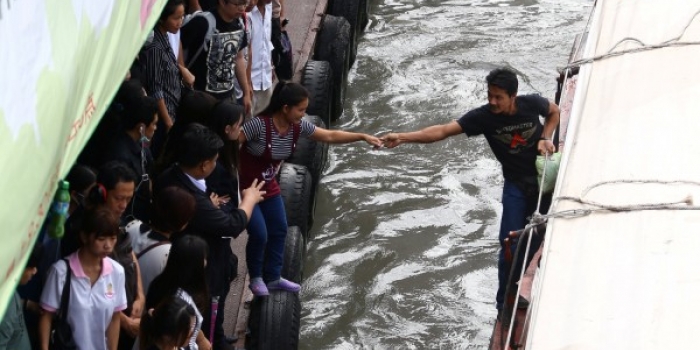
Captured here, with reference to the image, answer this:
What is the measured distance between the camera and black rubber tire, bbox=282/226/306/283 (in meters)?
7.29

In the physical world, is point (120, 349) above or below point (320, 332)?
above

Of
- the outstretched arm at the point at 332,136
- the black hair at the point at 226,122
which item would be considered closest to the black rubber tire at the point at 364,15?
the outstretched arm at the point at 332,136

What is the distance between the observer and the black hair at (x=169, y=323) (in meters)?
4.50

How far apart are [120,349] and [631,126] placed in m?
2.85

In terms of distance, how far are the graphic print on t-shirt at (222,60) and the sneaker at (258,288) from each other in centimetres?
129

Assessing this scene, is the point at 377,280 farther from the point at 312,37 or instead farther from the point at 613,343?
the point at 613,343

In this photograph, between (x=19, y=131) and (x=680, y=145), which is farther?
(x=680, y=145)

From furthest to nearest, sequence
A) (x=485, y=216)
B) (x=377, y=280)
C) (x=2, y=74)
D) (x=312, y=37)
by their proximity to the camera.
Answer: (x=312, y=37), (x=485, y=216), (x=377, y=280), (x=2, y=74)

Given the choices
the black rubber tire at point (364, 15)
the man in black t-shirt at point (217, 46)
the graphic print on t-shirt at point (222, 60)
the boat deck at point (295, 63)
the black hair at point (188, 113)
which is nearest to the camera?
the black hair at point (188, 113)

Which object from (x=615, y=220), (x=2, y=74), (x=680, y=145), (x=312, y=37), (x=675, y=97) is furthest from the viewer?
(x=312, y=37)

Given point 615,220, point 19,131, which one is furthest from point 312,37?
point 19,131

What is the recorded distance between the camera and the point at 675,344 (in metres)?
4.72

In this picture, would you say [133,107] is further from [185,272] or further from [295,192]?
[295,192]

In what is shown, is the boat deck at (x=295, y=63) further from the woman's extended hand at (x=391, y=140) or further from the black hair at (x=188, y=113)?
the black hair at (x=188, y=113)
